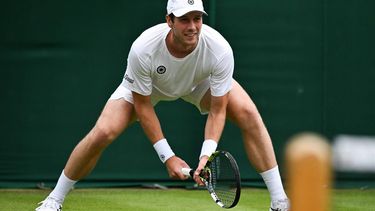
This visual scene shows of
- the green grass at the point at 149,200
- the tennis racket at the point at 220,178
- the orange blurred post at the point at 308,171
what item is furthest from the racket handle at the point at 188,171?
the orange blurred post at the point at 308,171

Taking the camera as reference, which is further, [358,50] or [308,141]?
[358,50]

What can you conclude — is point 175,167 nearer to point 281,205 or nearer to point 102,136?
point 102,136

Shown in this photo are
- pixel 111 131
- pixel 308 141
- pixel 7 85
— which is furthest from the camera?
pixel 7 85

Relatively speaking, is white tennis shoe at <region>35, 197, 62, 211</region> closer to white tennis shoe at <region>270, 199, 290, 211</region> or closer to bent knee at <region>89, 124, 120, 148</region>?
bent knee at <region>89, 124, 120, 148</region>

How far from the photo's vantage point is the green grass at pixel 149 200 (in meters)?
5.55

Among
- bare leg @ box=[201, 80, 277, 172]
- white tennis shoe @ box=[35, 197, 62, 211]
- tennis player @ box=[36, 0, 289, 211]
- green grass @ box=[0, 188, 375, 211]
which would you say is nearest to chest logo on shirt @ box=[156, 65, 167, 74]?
tennis player @ box=[36, 0, 289, 211]

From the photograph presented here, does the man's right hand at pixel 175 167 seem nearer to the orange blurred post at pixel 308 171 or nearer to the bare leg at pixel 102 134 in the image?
the bare leg at pixel 102 134

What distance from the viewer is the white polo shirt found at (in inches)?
166

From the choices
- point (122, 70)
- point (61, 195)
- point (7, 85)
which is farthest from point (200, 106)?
point (7, 85)

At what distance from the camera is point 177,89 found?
14.2 ft

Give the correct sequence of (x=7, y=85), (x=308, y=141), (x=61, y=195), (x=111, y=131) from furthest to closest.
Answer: (x=7, y=85) → (x=61, y=195) → (x=111, y=131) → (x=308, y=141)

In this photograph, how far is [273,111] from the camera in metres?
7.06

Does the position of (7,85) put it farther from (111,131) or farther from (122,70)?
(111,131)

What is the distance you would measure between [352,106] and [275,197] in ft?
9.17
